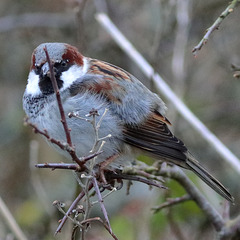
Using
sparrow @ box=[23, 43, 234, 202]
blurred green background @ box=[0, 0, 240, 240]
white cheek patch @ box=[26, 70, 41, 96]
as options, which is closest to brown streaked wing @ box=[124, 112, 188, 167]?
sparrow @ box=[23, 43, 234, 202]

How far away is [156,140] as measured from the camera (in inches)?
131

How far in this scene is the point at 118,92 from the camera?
3.13 meters

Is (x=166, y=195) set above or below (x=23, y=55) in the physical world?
below

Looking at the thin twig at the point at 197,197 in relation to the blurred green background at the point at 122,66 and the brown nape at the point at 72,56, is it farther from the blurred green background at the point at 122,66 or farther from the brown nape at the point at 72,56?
the blurred green background at the point at 122,66

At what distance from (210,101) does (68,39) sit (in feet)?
5.19

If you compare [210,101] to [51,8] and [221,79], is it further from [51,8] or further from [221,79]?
[51,8]

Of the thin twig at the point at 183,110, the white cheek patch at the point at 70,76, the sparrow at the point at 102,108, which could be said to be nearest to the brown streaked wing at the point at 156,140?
the sparrow at the point at 102,108

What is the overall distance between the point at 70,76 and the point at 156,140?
64 cm

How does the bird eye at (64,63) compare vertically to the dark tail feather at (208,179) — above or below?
above

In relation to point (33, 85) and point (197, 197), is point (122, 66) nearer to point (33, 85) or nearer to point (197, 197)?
point (33, 85)

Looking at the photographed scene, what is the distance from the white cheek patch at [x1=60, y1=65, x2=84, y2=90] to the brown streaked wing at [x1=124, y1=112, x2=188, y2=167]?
1.32 ft

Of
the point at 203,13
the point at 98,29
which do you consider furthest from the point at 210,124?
the point at 98,29

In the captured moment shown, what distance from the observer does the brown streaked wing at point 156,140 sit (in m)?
3.22

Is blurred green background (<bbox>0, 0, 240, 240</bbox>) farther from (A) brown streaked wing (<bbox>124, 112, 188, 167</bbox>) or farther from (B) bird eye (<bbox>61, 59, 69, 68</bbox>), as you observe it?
(B) bird eye (<bbox>61, 59, 69, 68</bbox>)
